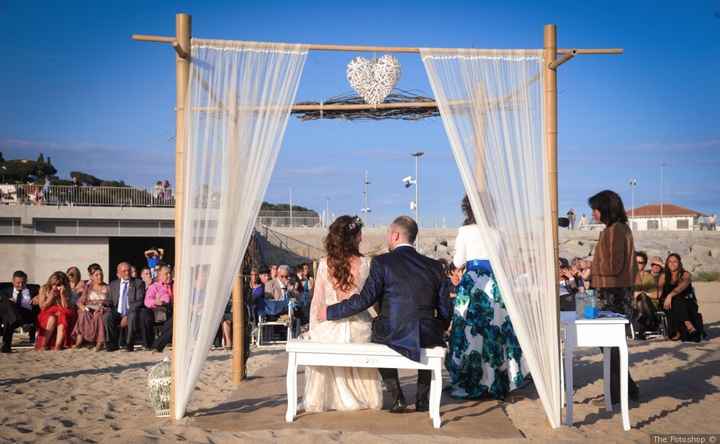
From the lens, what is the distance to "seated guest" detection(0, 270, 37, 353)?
11625 mm

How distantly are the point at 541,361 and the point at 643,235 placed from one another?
118 feet

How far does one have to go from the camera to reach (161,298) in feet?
38.9

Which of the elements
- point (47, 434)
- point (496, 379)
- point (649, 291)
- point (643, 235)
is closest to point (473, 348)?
point (496, 379)

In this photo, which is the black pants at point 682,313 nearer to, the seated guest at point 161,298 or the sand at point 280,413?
the sand at point 280,413

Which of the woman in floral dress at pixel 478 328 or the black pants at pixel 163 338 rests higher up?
the woman in floral dress at pixel 478 328

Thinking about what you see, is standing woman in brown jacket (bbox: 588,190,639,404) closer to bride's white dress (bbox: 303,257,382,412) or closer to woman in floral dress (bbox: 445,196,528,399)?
woman in floral dress (bbox: 445,196,528,399)

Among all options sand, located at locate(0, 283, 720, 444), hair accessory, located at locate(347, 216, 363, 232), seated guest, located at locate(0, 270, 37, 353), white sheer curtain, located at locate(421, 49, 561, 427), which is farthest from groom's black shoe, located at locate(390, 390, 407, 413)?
seated guest, located at locate(0, 270, 37, 353)

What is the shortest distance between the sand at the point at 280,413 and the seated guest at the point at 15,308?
2.43 meters

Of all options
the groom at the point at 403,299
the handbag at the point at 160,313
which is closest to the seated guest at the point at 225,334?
the handbag at the point at 160,313

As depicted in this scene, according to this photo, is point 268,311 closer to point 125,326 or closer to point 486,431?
point 125,326

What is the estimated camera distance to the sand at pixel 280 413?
528cm

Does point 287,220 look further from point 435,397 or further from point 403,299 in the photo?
point 435,397

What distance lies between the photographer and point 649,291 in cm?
1535

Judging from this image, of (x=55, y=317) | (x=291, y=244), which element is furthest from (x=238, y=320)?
(x=291, y=244)
